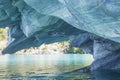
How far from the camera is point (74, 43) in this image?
5138cm

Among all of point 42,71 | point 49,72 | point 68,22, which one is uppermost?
point 68,22

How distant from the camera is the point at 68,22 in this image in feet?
87.2

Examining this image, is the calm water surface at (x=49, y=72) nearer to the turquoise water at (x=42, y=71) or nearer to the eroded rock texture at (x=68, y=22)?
the turquoise water at (x=42, y=71)

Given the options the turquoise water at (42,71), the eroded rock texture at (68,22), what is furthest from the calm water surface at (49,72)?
the eroded rock texture at (68,22)

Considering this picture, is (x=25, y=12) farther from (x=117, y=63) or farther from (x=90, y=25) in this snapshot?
(x=117, y=63)

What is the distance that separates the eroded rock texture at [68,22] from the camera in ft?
76.7

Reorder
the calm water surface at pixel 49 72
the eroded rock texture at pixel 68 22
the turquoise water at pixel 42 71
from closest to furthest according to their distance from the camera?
the eroded rock texture at pixel 68 22, the calm water surface at pixel 49 72, the turquoise water at pixel 42 71

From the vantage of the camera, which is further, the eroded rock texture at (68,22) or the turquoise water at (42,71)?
the turquoise water at (42,71)

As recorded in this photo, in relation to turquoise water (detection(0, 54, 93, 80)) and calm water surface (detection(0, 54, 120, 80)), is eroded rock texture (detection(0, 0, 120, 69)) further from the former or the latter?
turquoise water (detection(0, 54, 93, 80))

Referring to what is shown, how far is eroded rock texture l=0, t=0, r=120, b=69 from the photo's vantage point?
23.4 meters

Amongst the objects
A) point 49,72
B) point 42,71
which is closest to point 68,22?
point 49,72

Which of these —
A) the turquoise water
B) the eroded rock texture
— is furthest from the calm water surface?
the eroded rock texture

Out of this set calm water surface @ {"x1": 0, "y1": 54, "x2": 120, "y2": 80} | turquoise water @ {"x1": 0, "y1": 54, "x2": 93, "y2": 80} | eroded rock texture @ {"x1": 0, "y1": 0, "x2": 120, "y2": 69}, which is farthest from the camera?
turquoise water @ {"x1": 0, "y1": 54, "x2": 93, "y2": 80}

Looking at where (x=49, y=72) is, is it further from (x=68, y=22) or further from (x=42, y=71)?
(x=68, y=22)
